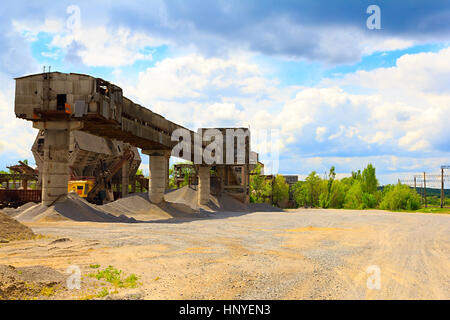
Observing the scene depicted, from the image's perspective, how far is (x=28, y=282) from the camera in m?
7.24

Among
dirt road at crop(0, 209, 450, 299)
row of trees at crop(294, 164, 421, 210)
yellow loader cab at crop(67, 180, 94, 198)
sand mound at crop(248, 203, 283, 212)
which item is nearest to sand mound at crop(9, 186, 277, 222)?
sand mound at crop(248, 203, 283, 212)

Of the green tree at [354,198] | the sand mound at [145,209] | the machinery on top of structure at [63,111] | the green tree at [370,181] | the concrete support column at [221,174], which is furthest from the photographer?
the green tree at [370,181]

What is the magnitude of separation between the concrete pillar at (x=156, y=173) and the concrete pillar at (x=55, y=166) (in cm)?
980

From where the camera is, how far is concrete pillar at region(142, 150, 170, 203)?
32.9 metres

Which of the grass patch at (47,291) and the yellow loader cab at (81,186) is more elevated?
the yellow loader cab at (81,186)

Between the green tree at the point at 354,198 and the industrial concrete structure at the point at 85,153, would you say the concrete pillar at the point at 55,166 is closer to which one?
the industrial concrete structure at the point at 85,153

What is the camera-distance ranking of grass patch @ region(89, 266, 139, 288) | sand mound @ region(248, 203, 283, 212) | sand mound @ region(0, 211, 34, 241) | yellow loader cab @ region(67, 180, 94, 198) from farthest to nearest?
sand mound @ region(248, 203, 283, 212), yellow loader cab @ region(67, 180, 94, 198), sand mound @ region(0, 211, 34, 241), grass patch @ region(89, 266, 139, 288)

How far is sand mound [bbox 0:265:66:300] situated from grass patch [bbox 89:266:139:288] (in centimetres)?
80

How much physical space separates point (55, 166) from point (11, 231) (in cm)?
1047

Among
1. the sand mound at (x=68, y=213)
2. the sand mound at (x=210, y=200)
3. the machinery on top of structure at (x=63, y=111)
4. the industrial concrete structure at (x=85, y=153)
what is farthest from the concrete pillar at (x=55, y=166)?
the industrial concrete structure at (x=85, y=153)

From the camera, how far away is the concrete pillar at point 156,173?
32.9 m

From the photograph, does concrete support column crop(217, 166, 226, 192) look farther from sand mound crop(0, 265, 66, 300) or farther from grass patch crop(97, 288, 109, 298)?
grass patch crop(97, 288, 109, 298)

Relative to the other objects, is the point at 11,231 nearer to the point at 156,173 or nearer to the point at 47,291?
the point at 47,291
